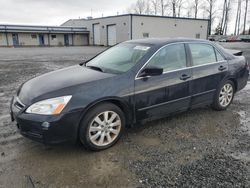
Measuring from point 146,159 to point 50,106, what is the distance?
1479 millimetres

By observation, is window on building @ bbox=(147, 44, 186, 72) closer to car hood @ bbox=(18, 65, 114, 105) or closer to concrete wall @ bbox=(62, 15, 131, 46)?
car hood @ bbox=(18, 65, 114, 105)

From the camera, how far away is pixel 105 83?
3.43 m

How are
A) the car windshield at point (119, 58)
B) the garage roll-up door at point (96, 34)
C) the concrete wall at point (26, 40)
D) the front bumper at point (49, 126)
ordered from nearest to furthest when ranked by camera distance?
the front bumper at point (49, 126), the car windshield at point (119, 58), the concrete wall at point (26, 40), the garage roll-up door at point (96, 34)

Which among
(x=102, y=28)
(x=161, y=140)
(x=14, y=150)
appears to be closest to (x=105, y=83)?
(x=161, y=140)

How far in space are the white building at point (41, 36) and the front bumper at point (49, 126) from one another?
43738mm

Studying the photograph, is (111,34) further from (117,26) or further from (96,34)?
(96,34)

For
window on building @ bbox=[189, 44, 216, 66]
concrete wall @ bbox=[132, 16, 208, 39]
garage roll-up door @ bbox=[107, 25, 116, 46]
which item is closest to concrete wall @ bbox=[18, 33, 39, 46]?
garage roll-up door @ bbox=[107, 25, 116, 46]

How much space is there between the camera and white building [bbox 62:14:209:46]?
118 ft

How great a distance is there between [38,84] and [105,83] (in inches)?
41.1

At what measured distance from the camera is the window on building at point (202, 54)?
14.8 ft

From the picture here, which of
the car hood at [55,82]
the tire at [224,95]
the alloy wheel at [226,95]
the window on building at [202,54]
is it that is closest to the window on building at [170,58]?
the window on building at [202,54]

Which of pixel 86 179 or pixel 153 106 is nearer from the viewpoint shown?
pixel 86 179

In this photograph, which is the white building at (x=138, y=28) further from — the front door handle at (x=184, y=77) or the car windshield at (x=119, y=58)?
the front door handle at (x=184, y=77)

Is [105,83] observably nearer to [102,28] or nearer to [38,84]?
[38,84]
